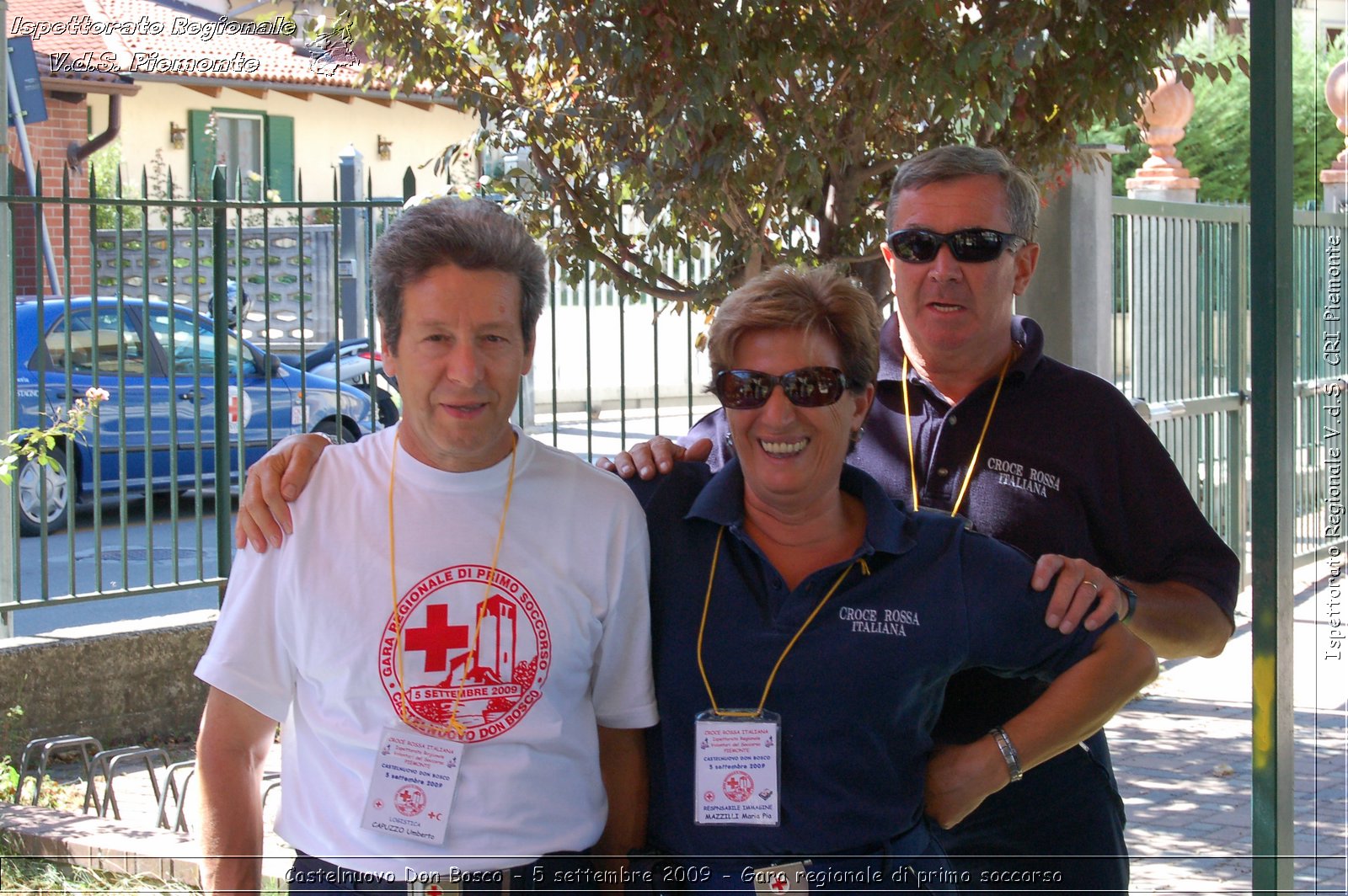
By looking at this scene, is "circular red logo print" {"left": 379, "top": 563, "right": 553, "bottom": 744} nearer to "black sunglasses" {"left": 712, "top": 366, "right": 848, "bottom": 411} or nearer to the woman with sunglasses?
the woman with sunglasses

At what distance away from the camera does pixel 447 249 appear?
239 centimetres

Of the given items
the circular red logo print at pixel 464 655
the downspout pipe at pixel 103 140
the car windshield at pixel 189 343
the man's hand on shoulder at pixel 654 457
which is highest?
the downspout pipe at pixel 103 140

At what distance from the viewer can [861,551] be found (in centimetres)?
244

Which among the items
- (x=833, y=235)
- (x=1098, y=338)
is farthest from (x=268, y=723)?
(x=1098, y=338)

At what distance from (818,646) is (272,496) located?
941mm

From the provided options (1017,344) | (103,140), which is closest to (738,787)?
(1017,344)

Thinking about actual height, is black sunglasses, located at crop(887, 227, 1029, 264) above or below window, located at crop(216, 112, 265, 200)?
below

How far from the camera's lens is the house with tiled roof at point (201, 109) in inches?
672

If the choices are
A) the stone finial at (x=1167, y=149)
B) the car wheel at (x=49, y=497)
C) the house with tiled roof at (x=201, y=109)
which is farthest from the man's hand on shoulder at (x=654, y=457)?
the house with tiled roof at (x=201, y=109)

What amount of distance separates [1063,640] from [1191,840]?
3.46 m

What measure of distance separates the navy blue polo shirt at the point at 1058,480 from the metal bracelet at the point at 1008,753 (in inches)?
4.8

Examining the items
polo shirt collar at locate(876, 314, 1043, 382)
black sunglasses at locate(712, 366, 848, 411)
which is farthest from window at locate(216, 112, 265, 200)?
black sunglasses at locate(712, 366, 848, 411)

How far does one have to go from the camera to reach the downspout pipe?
16.8m

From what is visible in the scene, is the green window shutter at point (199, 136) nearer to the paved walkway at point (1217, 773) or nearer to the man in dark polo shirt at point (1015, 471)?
the paved walkway at point (1217, 773)
